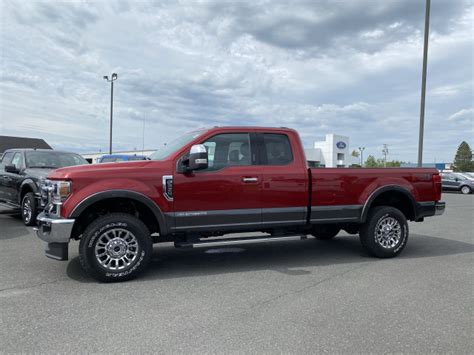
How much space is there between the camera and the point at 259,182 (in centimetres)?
557

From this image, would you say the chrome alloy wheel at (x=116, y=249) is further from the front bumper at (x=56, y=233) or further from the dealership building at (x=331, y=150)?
the dealership building at (x=331, y=150)

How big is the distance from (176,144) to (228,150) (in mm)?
802

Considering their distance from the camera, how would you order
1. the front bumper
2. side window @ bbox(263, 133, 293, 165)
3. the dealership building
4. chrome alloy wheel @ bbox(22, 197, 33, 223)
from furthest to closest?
the dealership building, chrome alloy wheel @ bbox(22, 197, 33, 223), side window @ bbox(263, 133, 293, 165), the front bumper

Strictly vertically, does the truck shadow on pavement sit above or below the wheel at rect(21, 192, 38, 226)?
below

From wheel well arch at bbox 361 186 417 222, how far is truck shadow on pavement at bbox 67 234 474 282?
72 centimetres

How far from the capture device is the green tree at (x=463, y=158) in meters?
95.8

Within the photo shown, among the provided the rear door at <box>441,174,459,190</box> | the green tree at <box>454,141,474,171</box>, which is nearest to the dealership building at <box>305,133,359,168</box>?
the rear door at <box>441,174,459,190</box>

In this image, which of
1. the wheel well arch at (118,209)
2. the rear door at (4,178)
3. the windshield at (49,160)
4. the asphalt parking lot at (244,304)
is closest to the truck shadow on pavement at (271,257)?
the asphalt parking lot at (244,304)

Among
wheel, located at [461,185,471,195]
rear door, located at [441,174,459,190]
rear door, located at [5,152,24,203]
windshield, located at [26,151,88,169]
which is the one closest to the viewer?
rear door, located at [5,152,24,203]

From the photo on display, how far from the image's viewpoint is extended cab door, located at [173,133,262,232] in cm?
522

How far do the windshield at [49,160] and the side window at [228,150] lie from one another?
5.65 m

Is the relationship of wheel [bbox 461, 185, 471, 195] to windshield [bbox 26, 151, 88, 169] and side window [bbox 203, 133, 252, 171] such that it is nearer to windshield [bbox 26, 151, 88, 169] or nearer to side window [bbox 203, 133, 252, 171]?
windshield [bbox 26, 151, 88, 169]

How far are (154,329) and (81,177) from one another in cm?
223

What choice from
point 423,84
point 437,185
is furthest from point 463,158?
point 437,185
